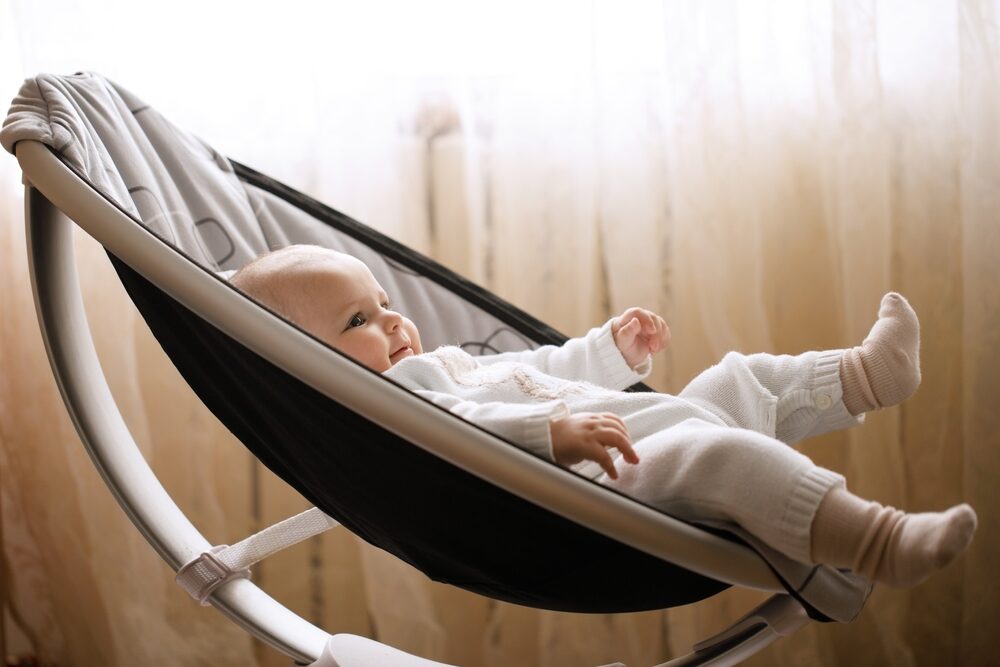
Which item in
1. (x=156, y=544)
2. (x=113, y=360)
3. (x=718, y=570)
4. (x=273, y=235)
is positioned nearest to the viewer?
(x=718, y=570)

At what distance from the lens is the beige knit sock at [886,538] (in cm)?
64

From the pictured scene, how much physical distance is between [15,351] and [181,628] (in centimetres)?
55

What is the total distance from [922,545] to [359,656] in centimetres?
54

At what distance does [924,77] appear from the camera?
5.41ft

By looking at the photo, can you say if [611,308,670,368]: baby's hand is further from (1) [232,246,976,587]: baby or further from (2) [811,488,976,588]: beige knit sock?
(2) [811,488,976,588]: beige knit sock

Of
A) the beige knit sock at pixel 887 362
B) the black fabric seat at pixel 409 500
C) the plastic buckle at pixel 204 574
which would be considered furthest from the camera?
the plastic buckle at pixel 204 574

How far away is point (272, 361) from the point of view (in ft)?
2.43

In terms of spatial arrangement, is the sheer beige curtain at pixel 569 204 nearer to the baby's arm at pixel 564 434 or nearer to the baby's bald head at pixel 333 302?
the baby's bald head at pixel 333 302

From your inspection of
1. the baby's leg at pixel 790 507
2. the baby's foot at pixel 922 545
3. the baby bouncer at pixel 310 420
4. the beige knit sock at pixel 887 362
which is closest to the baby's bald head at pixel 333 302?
the baby bouncer at pixel 310 420

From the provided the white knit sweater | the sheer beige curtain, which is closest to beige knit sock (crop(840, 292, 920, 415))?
the white knit sweater

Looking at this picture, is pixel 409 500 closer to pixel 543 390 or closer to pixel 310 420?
pixel 310 420

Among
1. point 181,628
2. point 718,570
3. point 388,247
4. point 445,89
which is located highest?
point 445,89

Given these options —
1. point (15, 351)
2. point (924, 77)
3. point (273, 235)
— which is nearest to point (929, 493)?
point (924, 77)

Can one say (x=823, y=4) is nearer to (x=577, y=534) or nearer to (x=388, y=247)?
(x=388, y=247)
